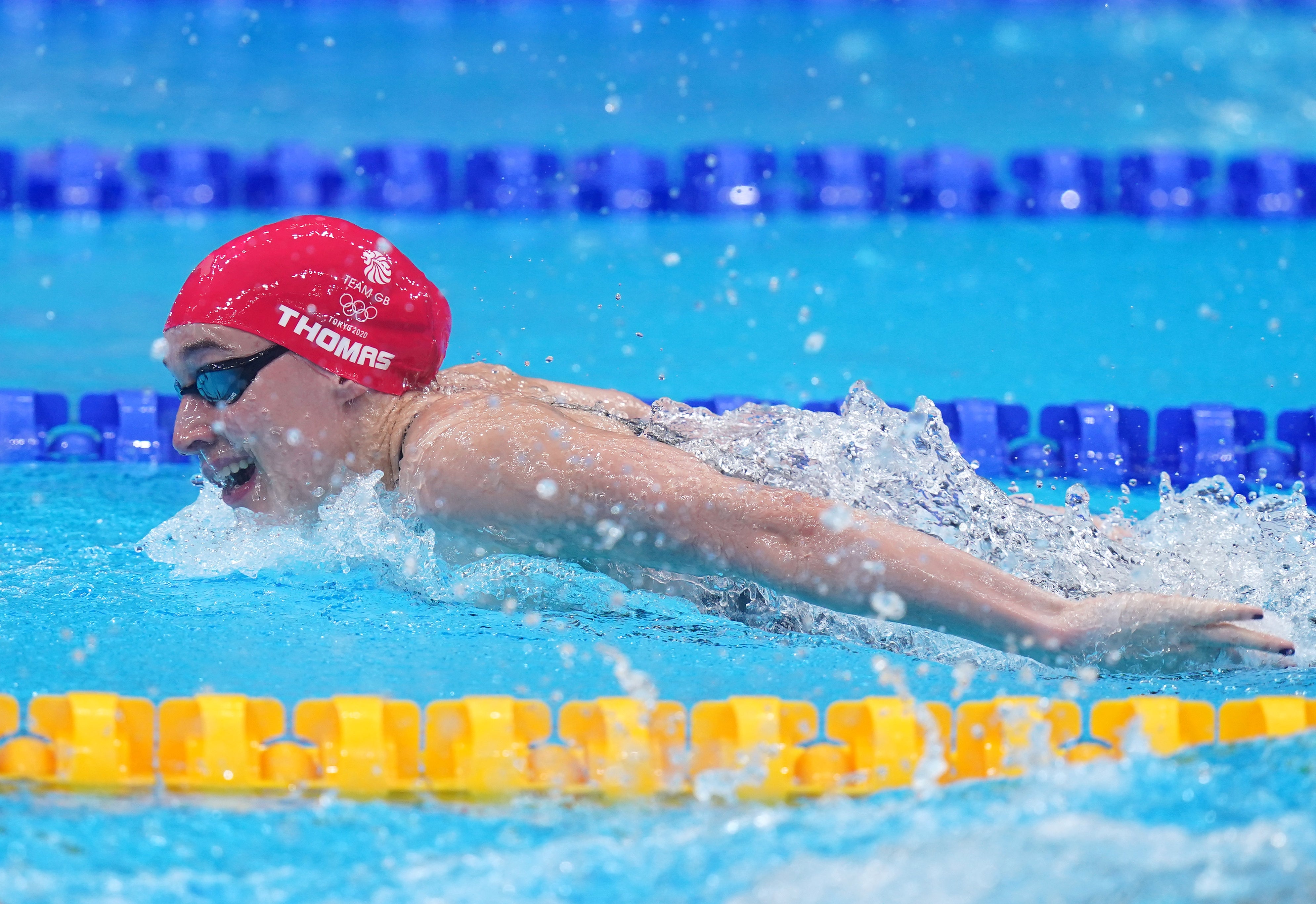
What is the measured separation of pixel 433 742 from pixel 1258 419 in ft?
8.22

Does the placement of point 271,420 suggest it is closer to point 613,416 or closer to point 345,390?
point 345,390

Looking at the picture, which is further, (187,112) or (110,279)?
(187,112)

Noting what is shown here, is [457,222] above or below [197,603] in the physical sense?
above

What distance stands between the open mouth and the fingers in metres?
1.42

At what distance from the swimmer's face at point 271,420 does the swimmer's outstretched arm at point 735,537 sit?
0.22 m

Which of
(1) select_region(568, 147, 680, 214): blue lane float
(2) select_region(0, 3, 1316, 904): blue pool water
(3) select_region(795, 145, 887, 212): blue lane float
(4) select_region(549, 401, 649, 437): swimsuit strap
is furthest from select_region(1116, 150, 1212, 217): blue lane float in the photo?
(4) select_region(549, 401, 649, 437): swimsuit strap

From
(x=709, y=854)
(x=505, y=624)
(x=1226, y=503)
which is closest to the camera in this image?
(x=709, y=854)

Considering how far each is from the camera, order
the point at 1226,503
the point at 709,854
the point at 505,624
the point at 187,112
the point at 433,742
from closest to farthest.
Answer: the point at 709,854 < the point at 433,742 < the point at 505,624 < the point at 1226,503 < the point at 187,112

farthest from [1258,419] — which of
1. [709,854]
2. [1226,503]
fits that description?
[709,854]

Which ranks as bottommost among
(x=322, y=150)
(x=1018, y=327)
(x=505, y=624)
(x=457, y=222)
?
(x=505, y=624)

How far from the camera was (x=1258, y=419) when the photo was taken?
12.1 feet

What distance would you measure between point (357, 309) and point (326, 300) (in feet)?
0.16

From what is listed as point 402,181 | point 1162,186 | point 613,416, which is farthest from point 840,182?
point 613,416

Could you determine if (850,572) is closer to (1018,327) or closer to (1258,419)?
(1258,419)
